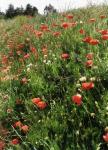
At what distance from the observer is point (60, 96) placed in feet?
15.1

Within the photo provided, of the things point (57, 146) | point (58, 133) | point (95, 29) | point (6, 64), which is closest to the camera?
point (57, 146)

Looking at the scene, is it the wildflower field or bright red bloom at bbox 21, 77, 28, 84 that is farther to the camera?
bright red bloom at bbox 21, 77, 28, 84

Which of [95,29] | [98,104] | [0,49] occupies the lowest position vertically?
[0,49]

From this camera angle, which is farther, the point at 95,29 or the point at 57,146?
the point at 95,29

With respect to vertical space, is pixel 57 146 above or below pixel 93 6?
below

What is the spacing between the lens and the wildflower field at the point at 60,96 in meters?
3.70

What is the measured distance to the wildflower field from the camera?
12.1 ft

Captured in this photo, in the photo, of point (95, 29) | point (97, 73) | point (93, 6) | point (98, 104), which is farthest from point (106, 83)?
point (93, 6)

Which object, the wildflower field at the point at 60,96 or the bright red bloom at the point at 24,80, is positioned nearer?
the wildflower field at the point at 60,96

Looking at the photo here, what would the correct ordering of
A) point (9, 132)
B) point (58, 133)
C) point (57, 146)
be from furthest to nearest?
point (9, 132) → point (58, 133) → point (57, 146)

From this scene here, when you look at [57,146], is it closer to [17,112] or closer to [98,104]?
[98,104]

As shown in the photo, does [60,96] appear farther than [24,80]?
No

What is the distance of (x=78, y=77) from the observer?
4.60 metres

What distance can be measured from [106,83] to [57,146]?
107cm
